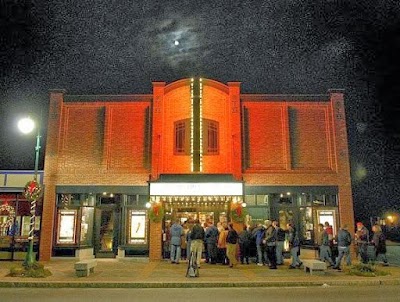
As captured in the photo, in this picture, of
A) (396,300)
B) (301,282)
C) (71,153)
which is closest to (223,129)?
(71,153)

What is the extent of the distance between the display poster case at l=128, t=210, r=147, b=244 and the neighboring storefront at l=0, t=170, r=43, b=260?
461 cm

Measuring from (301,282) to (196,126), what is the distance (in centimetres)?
992

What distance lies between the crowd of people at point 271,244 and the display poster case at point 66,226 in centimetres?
505

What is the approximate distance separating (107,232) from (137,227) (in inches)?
67.9

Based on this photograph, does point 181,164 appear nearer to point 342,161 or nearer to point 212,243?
point 212,243

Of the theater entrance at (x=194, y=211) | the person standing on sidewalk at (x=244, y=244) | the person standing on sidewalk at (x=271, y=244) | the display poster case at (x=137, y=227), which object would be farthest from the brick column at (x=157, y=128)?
the person standing on sidewalk at (x=271, y=244)

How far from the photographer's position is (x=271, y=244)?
1573 centimetres

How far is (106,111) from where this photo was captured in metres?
20.4

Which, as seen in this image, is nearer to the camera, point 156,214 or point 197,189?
point 197,189

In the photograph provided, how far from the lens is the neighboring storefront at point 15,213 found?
1933 centimetres

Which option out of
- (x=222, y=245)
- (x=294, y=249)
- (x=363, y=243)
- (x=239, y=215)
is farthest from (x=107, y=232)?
(x=363, y=243)

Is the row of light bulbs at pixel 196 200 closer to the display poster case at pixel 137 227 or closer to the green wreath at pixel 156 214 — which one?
the green wreath at pixel 156 214

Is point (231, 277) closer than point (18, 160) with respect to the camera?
Yes

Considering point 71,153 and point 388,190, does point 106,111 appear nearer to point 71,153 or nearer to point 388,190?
point 71,153
